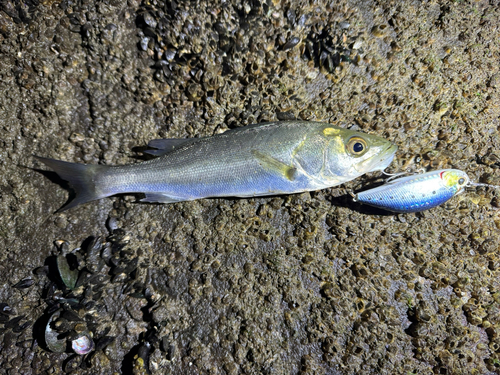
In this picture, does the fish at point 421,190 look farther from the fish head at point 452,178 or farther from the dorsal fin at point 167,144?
the dorsal fin at point 167,144

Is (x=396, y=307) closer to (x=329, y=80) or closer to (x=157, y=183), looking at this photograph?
(x=329, y=80)

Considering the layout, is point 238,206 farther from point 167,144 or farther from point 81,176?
point 81,176

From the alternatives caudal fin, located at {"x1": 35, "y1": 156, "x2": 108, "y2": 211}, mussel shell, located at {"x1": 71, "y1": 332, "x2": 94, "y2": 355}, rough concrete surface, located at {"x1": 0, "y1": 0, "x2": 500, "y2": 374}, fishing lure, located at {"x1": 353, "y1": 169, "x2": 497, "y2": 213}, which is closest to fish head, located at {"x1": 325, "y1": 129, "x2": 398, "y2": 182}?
fishing lure, located at {"x1": 353, "y1": 169, "x2": 497, "y2": 213}

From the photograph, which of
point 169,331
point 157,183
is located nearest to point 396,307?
point 169,331

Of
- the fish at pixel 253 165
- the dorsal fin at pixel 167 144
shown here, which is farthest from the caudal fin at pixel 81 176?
the dorsal fin at pixel 167 144

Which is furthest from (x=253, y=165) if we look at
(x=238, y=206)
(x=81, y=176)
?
(x=81, y=176)
